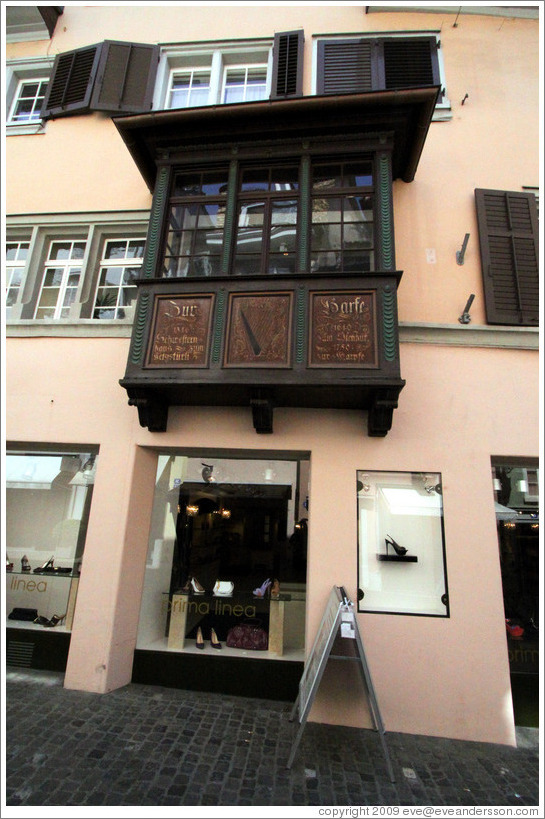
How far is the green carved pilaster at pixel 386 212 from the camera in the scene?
16.5 feet

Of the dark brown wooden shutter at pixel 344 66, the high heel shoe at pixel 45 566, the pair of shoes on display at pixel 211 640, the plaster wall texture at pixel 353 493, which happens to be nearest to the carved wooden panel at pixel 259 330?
the plaster wall texture at pixel 353 493

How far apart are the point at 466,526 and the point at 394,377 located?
2.00 m

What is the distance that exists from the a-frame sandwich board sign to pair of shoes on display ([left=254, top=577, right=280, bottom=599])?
1.12 m

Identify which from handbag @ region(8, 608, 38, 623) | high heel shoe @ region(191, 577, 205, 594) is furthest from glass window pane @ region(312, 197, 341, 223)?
handbag @ region(8, 608, 38, 623)

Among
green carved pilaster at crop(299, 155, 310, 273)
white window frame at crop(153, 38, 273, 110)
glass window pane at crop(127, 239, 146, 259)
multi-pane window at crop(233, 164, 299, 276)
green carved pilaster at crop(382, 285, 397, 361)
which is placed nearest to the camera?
green carved pilaster at crop(382, 285, 397, 361)

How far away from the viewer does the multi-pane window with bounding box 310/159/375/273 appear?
17.4 ft

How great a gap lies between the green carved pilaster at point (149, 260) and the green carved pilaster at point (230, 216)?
0.93m

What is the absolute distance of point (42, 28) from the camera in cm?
812

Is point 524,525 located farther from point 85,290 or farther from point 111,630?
point 85,290

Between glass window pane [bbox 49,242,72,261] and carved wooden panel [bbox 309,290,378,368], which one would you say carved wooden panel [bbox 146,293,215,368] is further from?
glass window pane [bbox 49,242,72,261]

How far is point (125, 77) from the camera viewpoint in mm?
7504

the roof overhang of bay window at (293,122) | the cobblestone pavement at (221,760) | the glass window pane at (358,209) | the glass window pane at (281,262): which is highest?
the roof overhang of bay window at (293,122)

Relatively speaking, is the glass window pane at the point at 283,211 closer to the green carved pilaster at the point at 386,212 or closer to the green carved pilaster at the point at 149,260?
the green carved pilaster at the point at 386,212

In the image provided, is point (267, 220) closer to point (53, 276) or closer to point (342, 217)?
point (342, 217)
